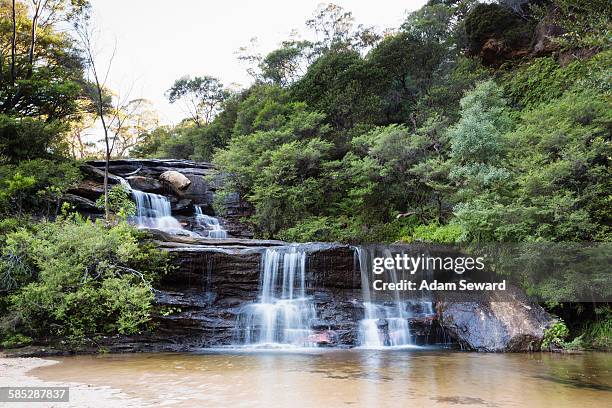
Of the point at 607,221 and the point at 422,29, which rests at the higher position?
the point at 422,29

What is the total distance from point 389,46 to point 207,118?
24207 millimetres

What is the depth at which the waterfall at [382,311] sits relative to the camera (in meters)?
10.9

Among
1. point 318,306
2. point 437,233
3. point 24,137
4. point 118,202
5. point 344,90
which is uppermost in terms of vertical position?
point 344,90

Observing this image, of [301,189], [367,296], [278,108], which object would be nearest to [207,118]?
[278,108]

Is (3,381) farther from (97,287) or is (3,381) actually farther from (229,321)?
(229,321)

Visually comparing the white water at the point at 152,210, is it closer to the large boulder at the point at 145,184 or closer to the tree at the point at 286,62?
the large boulder at the point at 145,184

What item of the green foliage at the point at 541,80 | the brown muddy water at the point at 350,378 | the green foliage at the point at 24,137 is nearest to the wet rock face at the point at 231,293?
the brown muddy water at the point at 350,378

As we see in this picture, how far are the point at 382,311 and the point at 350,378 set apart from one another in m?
5.32

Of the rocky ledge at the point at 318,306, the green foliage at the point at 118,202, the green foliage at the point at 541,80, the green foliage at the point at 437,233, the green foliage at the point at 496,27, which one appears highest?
the green foliage at the point at 496,27

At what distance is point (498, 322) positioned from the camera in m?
9.91

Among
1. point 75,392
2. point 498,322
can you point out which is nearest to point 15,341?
point 75,392

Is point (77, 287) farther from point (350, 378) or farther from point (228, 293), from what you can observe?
point (350, 378)

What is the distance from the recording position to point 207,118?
137ft

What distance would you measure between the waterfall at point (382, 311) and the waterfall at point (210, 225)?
732 centimetres
